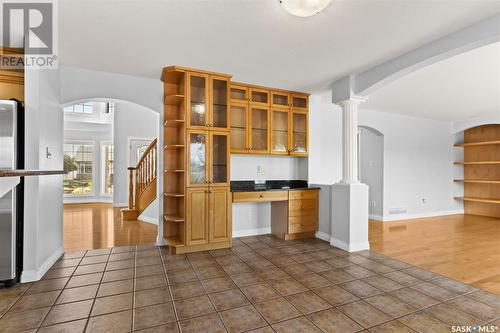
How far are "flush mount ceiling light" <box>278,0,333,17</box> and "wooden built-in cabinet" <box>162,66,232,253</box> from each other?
199 centimetres

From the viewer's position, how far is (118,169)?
832cm

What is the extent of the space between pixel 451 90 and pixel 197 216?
15.5 ft

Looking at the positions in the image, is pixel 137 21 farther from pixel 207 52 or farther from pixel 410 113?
pixel 410 113

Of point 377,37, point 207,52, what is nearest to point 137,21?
point 207,52

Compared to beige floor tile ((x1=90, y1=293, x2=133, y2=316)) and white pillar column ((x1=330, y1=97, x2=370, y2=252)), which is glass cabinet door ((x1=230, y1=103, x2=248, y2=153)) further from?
beige floor tile ((x1=90, y1=293, x2=133, y2=316))

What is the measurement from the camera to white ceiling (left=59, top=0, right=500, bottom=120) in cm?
232

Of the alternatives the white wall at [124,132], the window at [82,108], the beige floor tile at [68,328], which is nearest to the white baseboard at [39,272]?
→ the beige floor tile at [68,328]

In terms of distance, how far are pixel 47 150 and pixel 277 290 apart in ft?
9.84

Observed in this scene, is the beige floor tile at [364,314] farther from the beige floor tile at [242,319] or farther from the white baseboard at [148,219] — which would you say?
the white baseboard at [148,219]

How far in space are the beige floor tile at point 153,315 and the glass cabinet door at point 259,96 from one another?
325 centimetres

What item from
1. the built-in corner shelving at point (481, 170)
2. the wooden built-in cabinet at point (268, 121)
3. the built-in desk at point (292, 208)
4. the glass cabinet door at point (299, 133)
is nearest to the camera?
the built-in desk at point (292, 208)

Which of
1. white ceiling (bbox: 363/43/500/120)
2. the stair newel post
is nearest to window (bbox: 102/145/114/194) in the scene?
the stair newel post

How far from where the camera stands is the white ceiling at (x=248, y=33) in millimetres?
2324

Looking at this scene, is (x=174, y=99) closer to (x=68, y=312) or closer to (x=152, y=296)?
→ (x=152, y=296)
